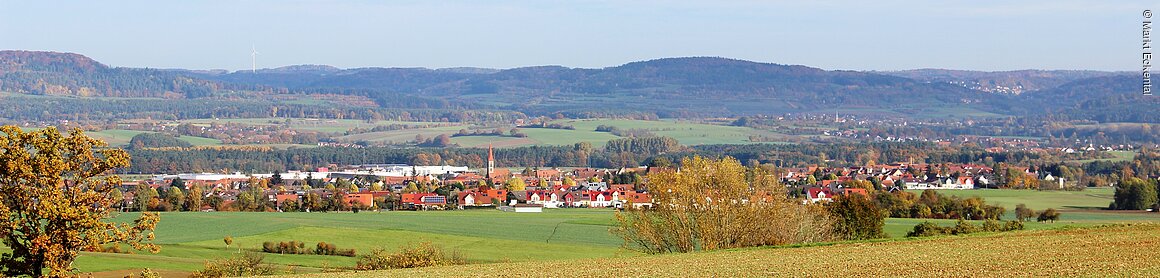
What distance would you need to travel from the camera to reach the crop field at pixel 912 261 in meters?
25.2

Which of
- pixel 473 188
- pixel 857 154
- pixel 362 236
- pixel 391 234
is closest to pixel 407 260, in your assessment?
pixel 362 236

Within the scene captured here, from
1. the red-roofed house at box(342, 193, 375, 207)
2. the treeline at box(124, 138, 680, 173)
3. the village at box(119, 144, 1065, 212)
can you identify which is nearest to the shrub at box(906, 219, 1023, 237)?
the village at box(119, 144, 1065, 212)

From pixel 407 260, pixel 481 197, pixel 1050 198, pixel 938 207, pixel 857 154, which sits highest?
pixel 407 260

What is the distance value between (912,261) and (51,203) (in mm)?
15264

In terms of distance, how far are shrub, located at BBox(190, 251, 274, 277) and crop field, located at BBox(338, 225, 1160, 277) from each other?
547 centimetres

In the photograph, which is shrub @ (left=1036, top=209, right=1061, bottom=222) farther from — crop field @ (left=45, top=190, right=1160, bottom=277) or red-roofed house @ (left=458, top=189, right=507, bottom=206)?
red-roofed house @ (left=458, top=189, right=507, bottom=206)

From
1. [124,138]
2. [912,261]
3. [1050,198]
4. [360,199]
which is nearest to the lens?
[912,261]

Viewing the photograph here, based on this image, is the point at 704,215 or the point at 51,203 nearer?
the point at 51,203

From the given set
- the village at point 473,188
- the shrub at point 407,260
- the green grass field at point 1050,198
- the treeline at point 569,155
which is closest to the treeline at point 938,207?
the village at point 473,188

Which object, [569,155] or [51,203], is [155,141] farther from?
[51,203]

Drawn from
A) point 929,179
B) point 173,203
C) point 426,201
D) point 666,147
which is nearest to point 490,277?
point 173,203

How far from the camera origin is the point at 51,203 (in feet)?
82.8

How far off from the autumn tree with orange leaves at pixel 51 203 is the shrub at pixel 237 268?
8295mm

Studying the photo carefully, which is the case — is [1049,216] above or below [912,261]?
below
